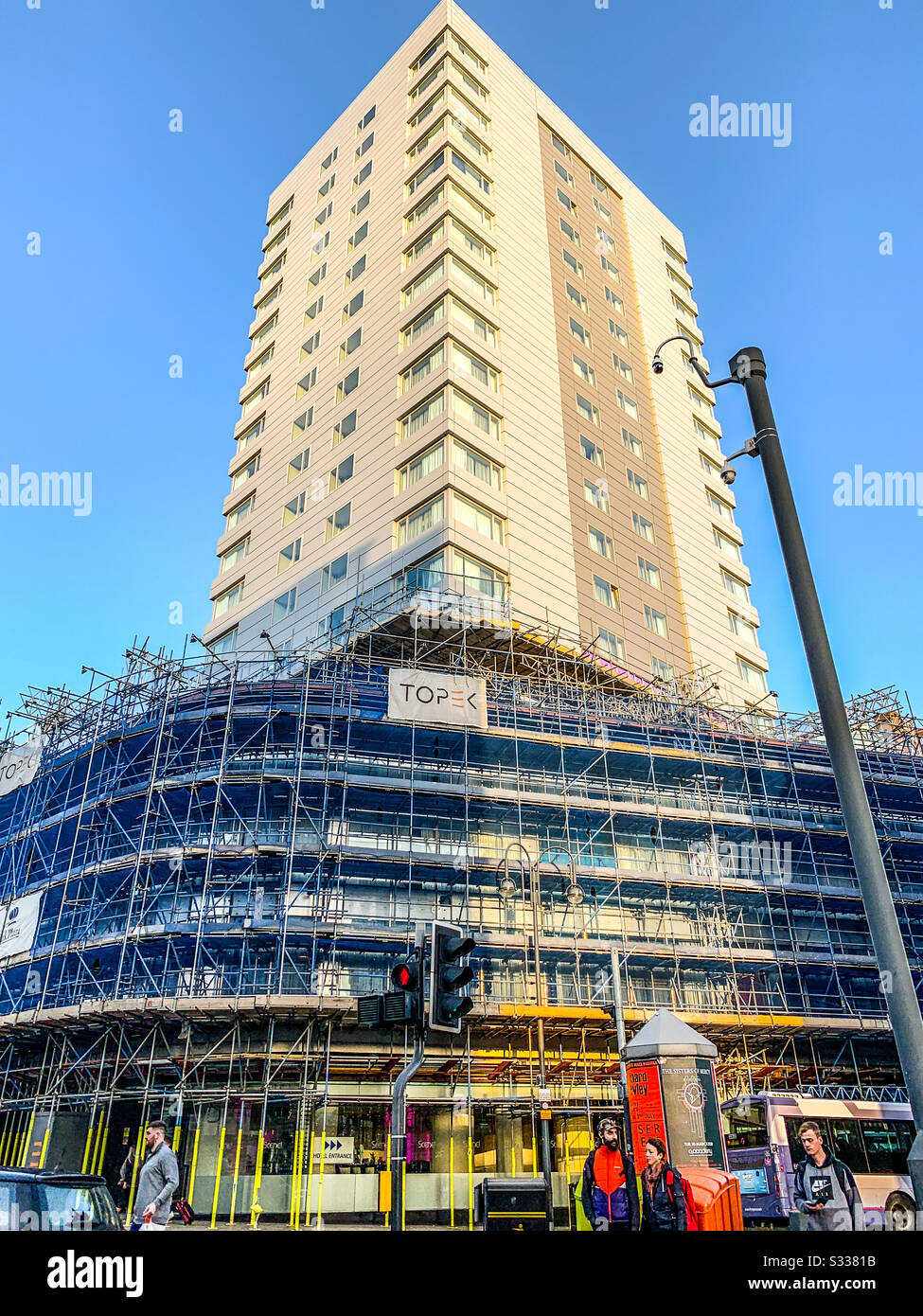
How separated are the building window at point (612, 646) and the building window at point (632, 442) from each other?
13.2 metres

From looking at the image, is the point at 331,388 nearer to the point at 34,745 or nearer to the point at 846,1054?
the point at 34,745

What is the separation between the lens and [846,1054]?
2755 cm

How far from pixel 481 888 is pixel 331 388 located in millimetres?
25152

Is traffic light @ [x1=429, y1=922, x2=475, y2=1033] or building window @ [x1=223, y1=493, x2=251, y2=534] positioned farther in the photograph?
building window @ [x1=223, y1=493, x2=251, y2=534]

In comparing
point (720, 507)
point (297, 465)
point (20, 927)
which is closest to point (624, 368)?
point (720, 507)

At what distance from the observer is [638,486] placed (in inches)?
1754

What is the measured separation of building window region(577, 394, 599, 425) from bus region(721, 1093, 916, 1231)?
31.1m

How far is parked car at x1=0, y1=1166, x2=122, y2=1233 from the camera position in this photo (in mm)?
6266

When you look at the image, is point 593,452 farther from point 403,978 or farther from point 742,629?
point 403,978

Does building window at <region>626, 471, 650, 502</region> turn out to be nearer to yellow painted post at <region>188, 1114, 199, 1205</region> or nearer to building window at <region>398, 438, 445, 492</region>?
building window at <region>398, 438, 445, 492</region>

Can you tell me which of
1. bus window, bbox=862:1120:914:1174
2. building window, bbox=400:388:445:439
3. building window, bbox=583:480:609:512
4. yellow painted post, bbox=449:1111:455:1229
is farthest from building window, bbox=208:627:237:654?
→ bus window, bbox=862:1120:914:1174

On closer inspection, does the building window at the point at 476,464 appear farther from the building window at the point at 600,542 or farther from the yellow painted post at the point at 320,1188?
the yellow painted post at the point at 320,1188

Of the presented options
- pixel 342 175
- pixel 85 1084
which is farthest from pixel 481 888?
pixel 342 175
